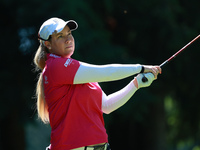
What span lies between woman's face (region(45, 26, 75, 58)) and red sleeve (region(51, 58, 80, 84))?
0.22 meters

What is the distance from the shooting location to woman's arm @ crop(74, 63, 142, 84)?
3215mm

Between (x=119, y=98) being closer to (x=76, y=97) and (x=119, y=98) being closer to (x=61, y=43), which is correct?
(x=76, y=97)

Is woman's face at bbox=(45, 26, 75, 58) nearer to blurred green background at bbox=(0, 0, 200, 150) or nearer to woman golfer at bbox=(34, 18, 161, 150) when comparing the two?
woman golfer at bbox=(34, 18, 161, 150)

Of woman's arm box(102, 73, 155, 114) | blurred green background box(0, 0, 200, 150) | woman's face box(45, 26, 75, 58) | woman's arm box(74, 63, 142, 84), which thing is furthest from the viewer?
blurred green background box(0, 0, 200, 150)

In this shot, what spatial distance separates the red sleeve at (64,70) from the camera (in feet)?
10.6

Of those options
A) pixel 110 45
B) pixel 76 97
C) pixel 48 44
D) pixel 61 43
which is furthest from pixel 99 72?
pixel 110 45

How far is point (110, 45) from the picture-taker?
9773 millimetres

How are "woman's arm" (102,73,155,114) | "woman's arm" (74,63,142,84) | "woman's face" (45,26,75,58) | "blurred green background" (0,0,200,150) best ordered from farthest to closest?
"blurred green background" (0,0,200,150) < "woman's arm" (102,73,155,114) < "woman's face" (45,26,75,58) < "woman's arm" (74,63,142,84)

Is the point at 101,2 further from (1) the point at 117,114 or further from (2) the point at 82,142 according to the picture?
(2) the point at 82,142

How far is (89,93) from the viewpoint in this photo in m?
3.32

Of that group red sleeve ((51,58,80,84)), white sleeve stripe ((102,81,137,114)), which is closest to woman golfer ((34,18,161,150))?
red sleeve ((51,58,80,84))

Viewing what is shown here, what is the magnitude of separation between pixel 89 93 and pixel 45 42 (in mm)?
597

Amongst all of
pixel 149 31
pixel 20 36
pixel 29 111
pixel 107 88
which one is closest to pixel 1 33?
pixel 20 36

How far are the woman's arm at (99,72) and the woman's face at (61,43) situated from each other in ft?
1.00
